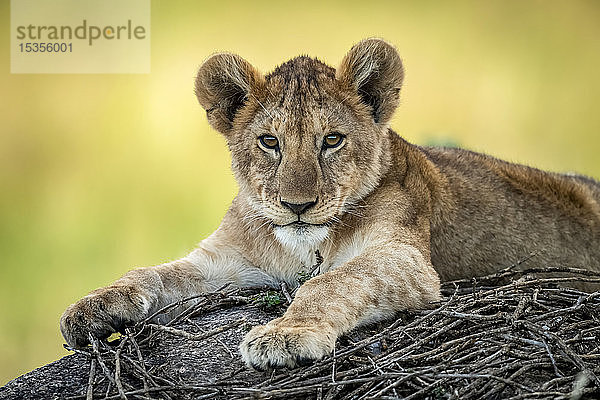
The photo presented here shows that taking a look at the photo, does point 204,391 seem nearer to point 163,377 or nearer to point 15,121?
point 163,377

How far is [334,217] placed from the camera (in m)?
4.09

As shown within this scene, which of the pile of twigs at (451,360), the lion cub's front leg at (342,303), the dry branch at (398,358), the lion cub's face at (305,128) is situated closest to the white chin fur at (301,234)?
the lion cub's face at (305,128)

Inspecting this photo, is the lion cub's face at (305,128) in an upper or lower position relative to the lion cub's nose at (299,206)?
upper

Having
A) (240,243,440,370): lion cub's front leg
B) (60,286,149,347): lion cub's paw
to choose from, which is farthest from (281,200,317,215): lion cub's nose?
(60,286,149,347): lion cub's paw

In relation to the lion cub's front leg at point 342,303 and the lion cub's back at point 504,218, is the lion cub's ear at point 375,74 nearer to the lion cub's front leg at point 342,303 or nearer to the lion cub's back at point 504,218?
the lion cub's back at point 504,218

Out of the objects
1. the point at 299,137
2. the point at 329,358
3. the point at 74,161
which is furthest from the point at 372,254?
the point at 74,161

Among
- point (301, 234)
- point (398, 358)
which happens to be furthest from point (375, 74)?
point (398, 358)

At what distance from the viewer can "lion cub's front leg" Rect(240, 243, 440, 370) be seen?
3.21 metres

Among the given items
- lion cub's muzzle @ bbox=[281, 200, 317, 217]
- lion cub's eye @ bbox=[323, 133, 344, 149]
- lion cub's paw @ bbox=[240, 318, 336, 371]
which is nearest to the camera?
lion cub's paw @ bbox=[240, 318, 336, 371]

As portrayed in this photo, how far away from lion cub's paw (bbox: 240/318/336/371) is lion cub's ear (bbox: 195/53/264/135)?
156cm

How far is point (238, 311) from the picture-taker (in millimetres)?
4102

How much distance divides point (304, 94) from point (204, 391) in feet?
5.52

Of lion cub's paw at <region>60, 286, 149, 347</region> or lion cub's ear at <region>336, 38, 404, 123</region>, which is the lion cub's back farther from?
lion cub's paw at <region>60, 286, 149, 347</region>

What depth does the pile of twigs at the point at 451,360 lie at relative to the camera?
2992mm
